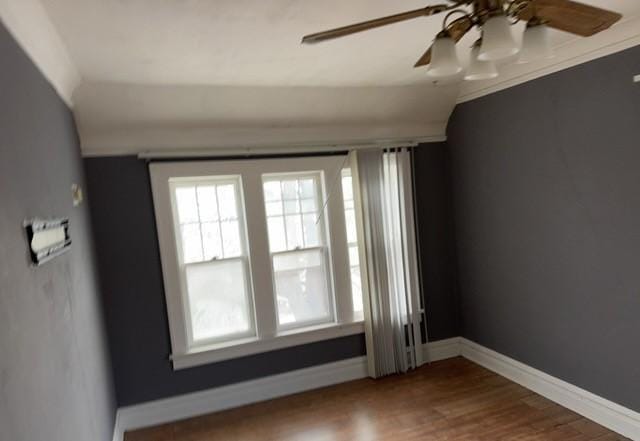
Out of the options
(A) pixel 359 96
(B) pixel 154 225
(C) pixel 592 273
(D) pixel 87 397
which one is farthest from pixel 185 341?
(C) pixel 592 273

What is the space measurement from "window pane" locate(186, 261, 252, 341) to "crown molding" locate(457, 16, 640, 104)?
241 centimetres

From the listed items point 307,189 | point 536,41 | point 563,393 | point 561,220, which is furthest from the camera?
point 307,189

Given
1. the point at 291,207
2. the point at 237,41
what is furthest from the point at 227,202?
the point at 237,41

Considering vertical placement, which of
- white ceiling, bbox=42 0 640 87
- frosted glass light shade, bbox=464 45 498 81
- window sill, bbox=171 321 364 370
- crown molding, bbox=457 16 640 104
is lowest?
window sill, bbox=171 321 364 370

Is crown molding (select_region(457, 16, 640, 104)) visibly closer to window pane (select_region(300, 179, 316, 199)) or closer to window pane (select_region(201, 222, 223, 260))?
window pane (select_region(300, 179, 316, 199))

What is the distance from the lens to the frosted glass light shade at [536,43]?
4.90 feet

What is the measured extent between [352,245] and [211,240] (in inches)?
47.7

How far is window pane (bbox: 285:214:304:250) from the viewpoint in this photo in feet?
12.1

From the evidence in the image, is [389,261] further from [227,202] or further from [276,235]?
[227,202]

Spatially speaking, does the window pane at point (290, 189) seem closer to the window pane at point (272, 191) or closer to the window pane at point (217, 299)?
the window pane at point (272, 191)

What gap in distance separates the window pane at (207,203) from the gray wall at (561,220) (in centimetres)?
213

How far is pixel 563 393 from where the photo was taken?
3074mm

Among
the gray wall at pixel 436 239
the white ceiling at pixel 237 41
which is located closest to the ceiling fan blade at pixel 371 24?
the white ceiling at pixel 237 41

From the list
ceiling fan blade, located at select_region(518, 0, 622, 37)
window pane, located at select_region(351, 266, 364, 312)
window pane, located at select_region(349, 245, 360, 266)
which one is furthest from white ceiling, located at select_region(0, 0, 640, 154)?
window pane, located at select_region(351, 266, 364, 312)
